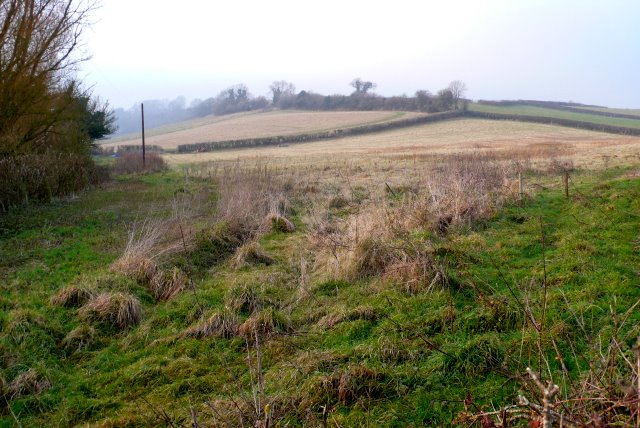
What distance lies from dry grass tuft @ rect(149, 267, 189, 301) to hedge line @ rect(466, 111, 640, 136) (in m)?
49.0

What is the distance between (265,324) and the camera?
5.48 meters

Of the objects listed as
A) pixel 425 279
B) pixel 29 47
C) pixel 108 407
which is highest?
pixel 29 47

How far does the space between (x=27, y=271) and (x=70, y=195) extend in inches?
398

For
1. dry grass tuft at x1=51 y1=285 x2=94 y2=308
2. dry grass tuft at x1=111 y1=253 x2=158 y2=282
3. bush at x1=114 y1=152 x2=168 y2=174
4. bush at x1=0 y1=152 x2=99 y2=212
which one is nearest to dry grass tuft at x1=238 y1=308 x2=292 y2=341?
dry grass tuft at x1=51 y1=285 x2=94 y2=308

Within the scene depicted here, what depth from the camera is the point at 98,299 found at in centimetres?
632

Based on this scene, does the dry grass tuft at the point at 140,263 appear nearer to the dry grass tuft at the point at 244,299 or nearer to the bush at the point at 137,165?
the dry grass tuft at the point at 244,299

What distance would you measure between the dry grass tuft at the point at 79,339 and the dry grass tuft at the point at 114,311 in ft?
0.95

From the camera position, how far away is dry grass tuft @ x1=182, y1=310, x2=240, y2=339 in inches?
219

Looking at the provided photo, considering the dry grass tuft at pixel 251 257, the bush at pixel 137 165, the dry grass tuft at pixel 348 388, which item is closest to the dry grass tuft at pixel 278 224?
the dry grass tuft at pixel 251 257

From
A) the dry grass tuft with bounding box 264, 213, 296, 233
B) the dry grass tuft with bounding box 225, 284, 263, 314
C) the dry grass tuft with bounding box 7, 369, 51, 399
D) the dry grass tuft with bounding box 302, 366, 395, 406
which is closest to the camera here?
the dry grass tuft with bounding box 302, 366, 395, 406

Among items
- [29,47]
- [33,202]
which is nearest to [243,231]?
[33,202]

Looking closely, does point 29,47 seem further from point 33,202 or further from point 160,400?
point 160,400

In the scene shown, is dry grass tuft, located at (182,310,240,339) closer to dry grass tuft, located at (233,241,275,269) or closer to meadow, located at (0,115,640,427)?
meadow, located at (0,115,640,427)

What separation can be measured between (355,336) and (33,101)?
44.7ft
